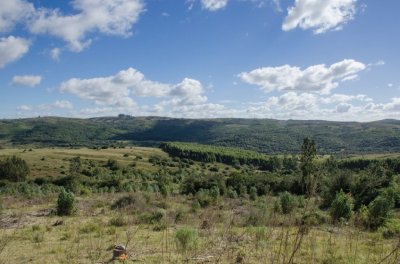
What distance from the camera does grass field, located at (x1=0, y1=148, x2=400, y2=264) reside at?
25.8 ft

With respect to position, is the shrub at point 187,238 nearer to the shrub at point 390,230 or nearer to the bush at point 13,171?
the shrub at point 390,230

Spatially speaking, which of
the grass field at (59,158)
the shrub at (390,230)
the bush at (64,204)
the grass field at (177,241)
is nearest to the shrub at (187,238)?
the grass field at (177,241)

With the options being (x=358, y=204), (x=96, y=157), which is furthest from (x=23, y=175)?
(x=358, y=204)

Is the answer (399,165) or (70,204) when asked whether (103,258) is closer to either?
(70,204)

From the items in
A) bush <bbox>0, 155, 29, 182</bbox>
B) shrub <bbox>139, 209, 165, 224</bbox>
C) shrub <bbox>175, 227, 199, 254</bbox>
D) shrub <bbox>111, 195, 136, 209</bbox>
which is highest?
shrub <bbox>175, 227, 199, 254</bbox>

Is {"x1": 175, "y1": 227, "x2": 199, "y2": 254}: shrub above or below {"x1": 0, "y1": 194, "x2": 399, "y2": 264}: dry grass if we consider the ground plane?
above

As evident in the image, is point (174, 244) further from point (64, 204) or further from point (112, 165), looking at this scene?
point (112, 165)

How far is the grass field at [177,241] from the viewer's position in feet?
25.8

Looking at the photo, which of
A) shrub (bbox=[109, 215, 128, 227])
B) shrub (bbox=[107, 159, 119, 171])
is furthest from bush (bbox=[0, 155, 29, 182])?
shrub (bbox=[109, 215, 128, 227])

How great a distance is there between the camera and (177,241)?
30.4 ft

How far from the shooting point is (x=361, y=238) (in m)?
12.0

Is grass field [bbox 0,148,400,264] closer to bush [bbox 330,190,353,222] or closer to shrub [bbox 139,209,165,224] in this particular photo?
shrub [bbox 139,209,165,224]

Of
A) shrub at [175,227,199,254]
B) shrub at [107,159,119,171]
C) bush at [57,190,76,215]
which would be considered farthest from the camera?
shrub at [107,159,119,171]

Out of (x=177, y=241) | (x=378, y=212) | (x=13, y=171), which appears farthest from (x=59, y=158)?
(x=177, y=241)
